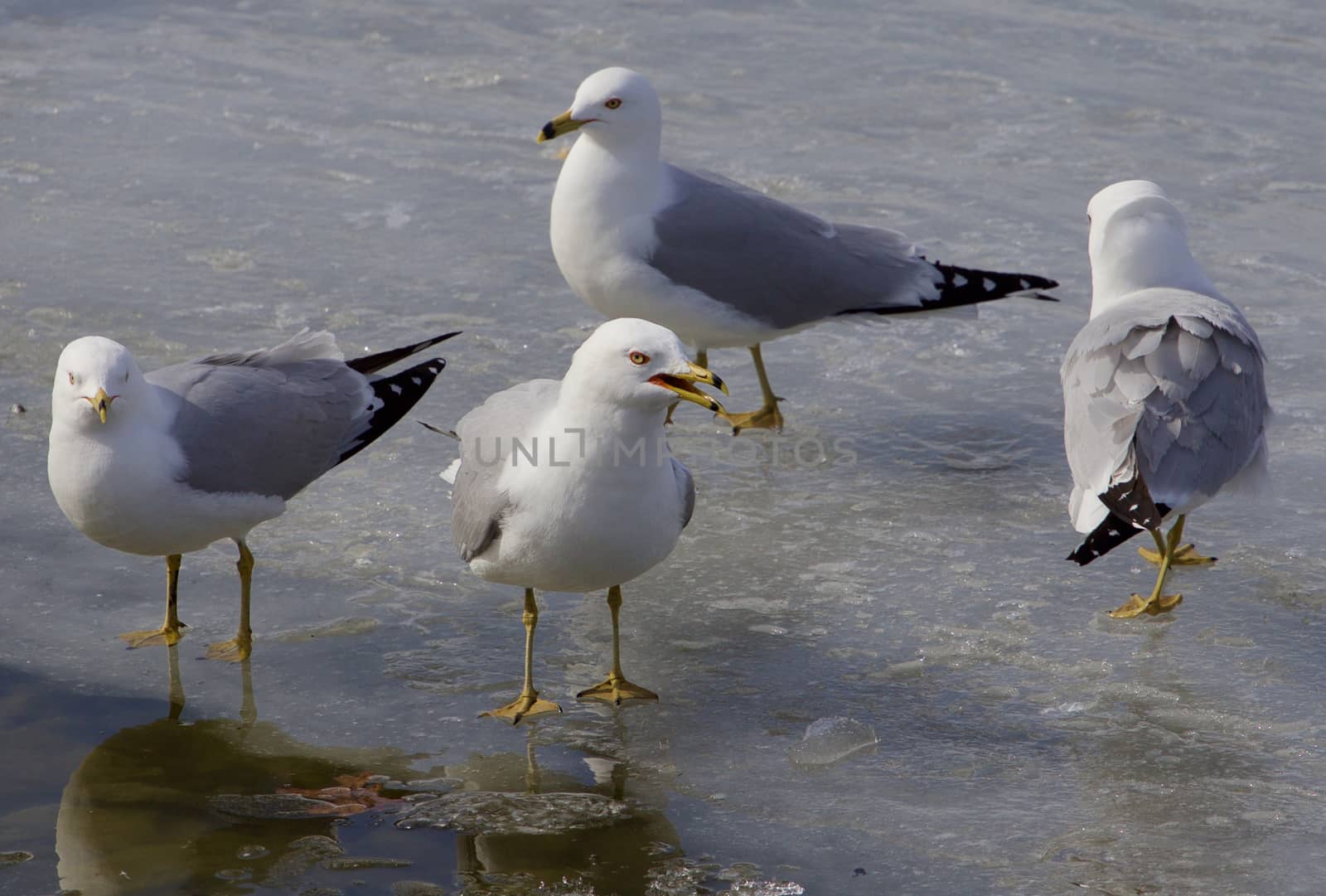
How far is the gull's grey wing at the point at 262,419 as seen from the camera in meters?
4.56

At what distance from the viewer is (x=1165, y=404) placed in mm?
4859

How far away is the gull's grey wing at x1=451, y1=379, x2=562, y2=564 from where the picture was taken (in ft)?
14.0

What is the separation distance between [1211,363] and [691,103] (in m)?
5.07

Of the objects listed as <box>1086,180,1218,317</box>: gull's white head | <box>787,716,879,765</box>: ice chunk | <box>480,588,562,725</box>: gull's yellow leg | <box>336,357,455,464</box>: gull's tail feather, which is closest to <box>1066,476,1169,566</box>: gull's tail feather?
<box>787,716,879,765</box>: ice chunk

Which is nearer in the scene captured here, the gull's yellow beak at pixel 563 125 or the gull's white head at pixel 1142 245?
the gull's white head at pixel 1142 245

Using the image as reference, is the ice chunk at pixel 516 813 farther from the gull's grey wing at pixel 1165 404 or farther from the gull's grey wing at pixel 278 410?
→ the gull's grey wing at pixel 1165 404

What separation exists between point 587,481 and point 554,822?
84cm

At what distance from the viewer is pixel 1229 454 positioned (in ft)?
16.0

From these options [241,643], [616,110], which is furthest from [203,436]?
[616,110]

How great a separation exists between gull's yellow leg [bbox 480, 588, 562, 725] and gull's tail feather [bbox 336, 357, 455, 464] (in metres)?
1.02

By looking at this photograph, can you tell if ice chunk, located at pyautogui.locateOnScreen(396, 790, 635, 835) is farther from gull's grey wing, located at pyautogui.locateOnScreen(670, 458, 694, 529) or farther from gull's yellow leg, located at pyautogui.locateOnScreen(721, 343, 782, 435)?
gull's yellow leg, located at pyautogui.locateOnScreen(721, 343, 782, 435)

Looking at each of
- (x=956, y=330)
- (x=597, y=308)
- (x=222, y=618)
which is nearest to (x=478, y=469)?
(x=222, y=618)

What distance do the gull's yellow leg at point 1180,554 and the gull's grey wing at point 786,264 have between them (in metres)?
1.45

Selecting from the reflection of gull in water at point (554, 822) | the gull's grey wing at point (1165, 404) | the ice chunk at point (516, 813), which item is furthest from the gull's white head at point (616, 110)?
the ice chunk at point (516, 813)
